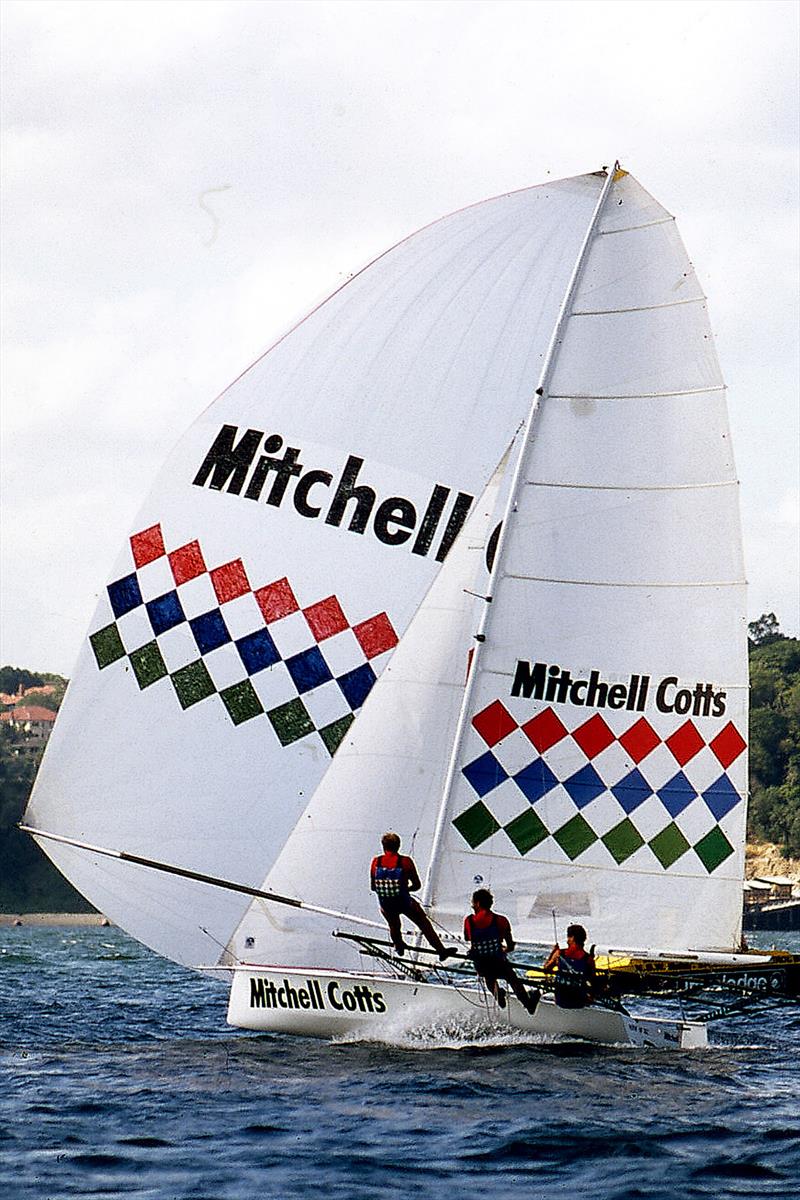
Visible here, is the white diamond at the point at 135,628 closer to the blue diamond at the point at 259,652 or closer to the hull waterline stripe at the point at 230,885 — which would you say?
the blue diamond at the point at 259,652

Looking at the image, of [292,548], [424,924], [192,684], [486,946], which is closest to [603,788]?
[486,946]

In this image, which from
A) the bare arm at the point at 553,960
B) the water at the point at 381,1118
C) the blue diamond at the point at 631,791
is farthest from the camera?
the blue diamond at the point at 631,791

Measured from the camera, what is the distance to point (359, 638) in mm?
18516

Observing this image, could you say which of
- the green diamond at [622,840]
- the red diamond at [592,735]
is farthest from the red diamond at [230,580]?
the green diamond at [622,840]

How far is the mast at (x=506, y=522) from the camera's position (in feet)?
56.1

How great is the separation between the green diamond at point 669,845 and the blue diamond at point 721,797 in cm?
45

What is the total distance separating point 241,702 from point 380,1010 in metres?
3.57

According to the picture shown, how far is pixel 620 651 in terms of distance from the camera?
1777 cm

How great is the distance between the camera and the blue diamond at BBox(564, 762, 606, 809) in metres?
17.7

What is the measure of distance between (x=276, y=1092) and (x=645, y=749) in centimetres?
533

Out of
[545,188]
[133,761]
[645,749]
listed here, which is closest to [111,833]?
[133,761]

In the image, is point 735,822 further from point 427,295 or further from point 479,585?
point 427,295

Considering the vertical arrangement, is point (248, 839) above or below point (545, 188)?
below

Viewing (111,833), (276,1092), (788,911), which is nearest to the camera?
(276,1092)
